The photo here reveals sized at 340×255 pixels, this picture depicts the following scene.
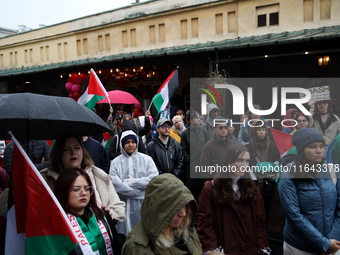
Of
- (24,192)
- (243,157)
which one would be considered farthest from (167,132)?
(24,192)

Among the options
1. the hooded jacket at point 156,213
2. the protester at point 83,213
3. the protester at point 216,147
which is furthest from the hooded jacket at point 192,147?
the hooded jacket at point 156,213

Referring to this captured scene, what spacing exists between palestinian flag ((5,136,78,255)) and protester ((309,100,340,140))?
16.1 ft

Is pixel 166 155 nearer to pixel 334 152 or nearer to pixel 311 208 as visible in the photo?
pixel 334 152

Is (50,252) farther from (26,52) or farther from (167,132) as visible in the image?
(26,52)

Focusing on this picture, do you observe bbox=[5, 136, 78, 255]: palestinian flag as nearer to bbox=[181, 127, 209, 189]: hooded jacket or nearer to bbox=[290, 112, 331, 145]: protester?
bbox=[181, 127, 209, 189]: hooded jacket

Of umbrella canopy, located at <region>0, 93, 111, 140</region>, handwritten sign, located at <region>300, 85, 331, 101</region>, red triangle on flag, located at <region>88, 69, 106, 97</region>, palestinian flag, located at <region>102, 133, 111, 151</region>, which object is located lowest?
palestinian flag, located at <region>102, 133, 111, 151</region>

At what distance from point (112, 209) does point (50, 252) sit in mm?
956

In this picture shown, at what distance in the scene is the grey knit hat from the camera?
2.73 metres

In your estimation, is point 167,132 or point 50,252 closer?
point 50,252

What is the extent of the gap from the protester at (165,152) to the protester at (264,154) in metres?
1.46

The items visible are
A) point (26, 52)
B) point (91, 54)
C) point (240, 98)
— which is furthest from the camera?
point (26, 52)

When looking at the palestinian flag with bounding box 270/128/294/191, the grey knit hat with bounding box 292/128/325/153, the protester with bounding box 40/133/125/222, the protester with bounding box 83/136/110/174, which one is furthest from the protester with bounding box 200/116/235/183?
the protester with bounding box 40/133/125/222

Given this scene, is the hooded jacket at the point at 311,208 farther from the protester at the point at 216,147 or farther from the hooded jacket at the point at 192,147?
the hooded jacket at the point at 192,147

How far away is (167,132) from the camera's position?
17.5 ft
